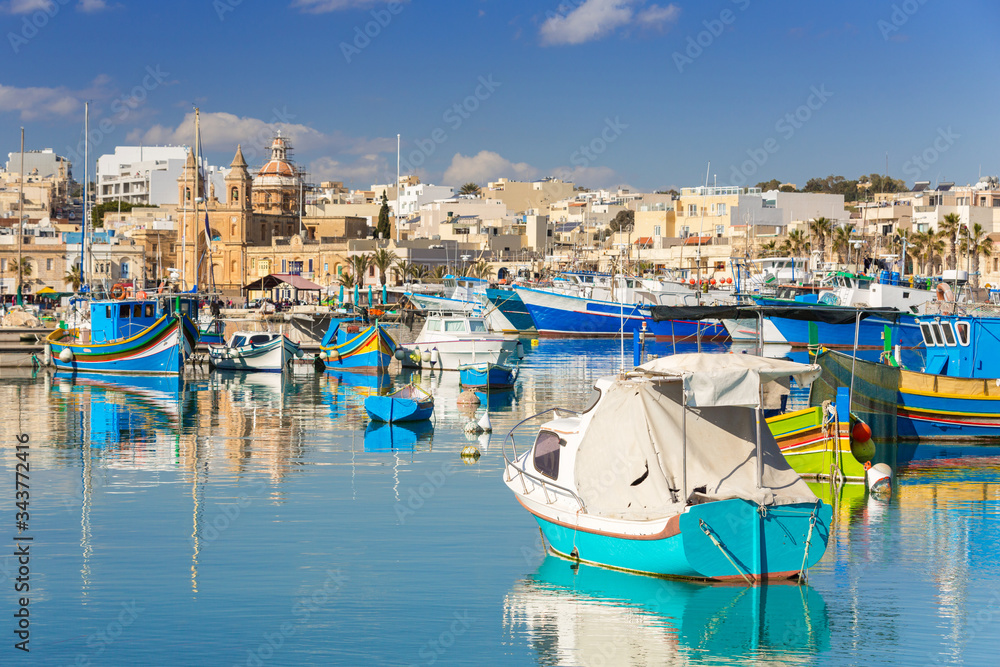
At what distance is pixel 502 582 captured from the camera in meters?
15.9

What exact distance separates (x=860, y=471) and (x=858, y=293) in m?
37.8

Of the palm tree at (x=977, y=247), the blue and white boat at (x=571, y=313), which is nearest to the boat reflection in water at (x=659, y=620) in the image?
the blue and white boat at (x=571, y=313)

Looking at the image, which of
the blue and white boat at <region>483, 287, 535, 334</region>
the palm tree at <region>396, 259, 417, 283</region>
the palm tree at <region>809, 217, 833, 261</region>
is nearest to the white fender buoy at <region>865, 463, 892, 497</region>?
the blue and white boat at <region>483, 287, 535, 334</region>

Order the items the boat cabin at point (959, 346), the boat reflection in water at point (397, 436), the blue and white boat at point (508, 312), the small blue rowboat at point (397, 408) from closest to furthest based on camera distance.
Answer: the boat reflection in water at point (397, 436), the boat cabin at point (959, 346), the small blue rowboat at point (397, 408), the blue and white boat at point (508, 312)

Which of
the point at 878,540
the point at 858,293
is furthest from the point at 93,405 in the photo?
the point at 858,293

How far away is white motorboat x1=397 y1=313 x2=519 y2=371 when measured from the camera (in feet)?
155

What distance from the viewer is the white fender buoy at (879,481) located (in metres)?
22.2

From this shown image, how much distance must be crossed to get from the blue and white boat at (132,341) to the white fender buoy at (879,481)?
33011 mm

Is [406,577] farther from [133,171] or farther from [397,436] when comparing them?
[133,171]

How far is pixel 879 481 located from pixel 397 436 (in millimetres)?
13086

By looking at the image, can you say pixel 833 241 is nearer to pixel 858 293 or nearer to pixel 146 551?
pixel 858 293

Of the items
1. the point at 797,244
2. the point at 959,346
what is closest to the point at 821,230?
the point at 797,244

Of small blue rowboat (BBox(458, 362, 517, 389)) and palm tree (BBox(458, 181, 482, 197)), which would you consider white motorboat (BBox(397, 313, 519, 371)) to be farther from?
palm tree (BBox(458, 181, 482, 197))

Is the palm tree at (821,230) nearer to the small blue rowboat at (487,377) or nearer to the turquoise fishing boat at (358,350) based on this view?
the turquoise fishing boat at (358,350)
